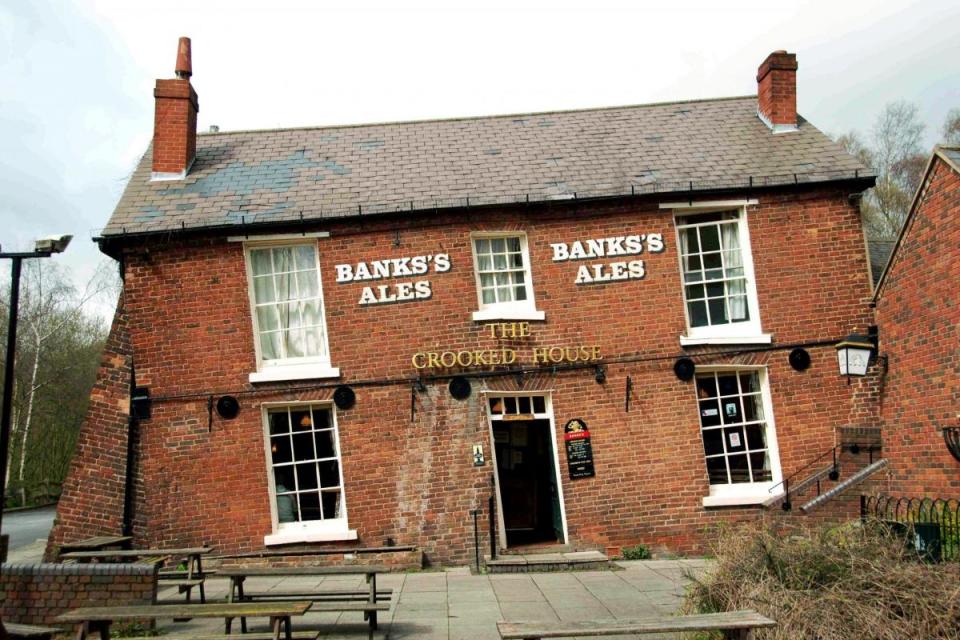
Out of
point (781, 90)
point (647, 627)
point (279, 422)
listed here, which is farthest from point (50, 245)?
point (781, 90)

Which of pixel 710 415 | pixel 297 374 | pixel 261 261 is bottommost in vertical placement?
pixel 710 415

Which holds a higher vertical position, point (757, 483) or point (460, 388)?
point (460, 388)

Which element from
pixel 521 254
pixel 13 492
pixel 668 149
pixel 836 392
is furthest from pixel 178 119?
pixel 13 492

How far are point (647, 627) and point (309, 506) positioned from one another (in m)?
8.21

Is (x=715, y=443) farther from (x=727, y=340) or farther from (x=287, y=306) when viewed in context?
Result: (x=287, y=306)

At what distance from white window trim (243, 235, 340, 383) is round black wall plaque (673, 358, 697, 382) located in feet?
17.8

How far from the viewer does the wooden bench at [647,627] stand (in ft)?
18.5

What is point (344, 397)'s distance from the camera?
12.9m

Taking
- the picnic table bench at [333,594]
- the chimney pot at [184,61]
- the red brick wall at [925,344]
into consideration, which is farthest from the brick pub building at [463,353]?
the picnic table bench at [333,594]

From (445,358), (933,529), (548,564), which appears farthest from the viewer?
(445,358)

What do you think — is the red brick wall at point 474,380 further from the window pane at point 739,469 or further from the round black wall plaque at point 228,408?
the window pane at point 739,469

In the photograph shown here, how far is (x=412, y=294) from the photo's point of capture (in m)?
13.2

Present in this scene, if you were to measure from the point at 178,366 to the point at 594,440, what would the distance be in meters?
6.67

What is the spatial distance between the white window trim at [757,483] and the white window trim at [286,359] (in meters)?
5.99
